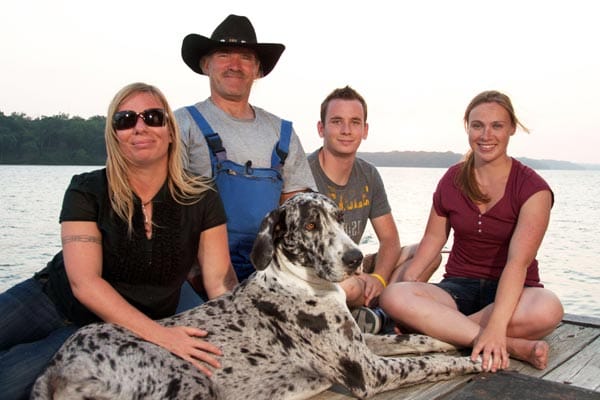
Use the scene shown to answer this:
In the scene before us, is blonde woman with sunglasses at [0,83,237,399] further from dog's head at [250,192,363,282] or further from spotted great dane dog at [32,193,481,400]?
dog's head at [250,192,363,282]

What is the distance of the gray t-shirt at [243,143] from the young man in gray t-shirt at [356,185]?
1.33ft

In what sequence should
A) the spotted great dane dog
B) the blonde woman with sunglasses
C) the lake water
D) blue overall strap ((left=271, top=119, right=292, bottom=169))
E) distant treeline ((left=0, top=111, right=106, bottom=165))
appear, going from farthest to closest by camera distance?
distant treeline ((left=0, top=111, right=106, bottom=165))
the lake water
blue overall strap ((left=271, top=119, right=292, bottom=169))
the blonde woman with sunglasses
the spotted great dane dog

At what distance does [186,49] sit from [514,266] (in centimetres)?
327

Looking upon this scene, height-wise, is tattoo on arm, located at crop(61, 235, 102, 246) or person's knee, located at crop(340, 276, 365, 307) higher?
tattoo on arm, located at crop(61, 235, 102, 246)

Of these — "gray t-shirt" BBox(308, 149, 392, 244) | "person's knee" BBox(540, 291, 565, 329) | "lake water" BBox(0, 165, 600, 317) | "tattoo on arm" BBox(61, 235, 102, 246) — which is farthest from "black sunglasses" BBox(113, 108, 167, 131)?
"lake water" BBox(0, 165, 600, 317)

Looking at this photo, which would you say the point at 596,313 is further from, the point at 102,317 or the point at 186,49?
the point at 102,317

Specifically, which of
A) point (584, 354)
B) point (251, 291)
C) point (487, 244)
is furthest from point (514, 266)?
point (251, 291)

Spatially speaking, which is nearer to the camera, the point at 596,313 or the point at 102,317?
the point at 102,317

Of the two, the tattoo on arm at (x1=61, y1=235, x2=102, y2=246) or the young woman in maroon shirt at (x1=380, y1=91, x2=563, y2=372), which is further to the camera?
the young woman in maroon shirt at (x1=380, y1=91, x2=563, y2=372)

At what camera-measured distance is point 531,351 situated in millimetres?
4094

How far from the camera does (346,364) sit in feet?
11.9

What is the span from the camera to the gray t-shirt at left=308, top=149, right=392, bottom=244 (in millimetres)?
5520

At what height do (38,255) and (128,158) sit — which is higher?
(128,158)

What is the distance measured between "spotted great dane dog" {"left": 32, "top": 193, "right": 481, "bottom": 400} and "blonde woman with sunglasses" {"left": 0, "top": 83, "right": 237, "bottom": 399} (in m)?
0.17
